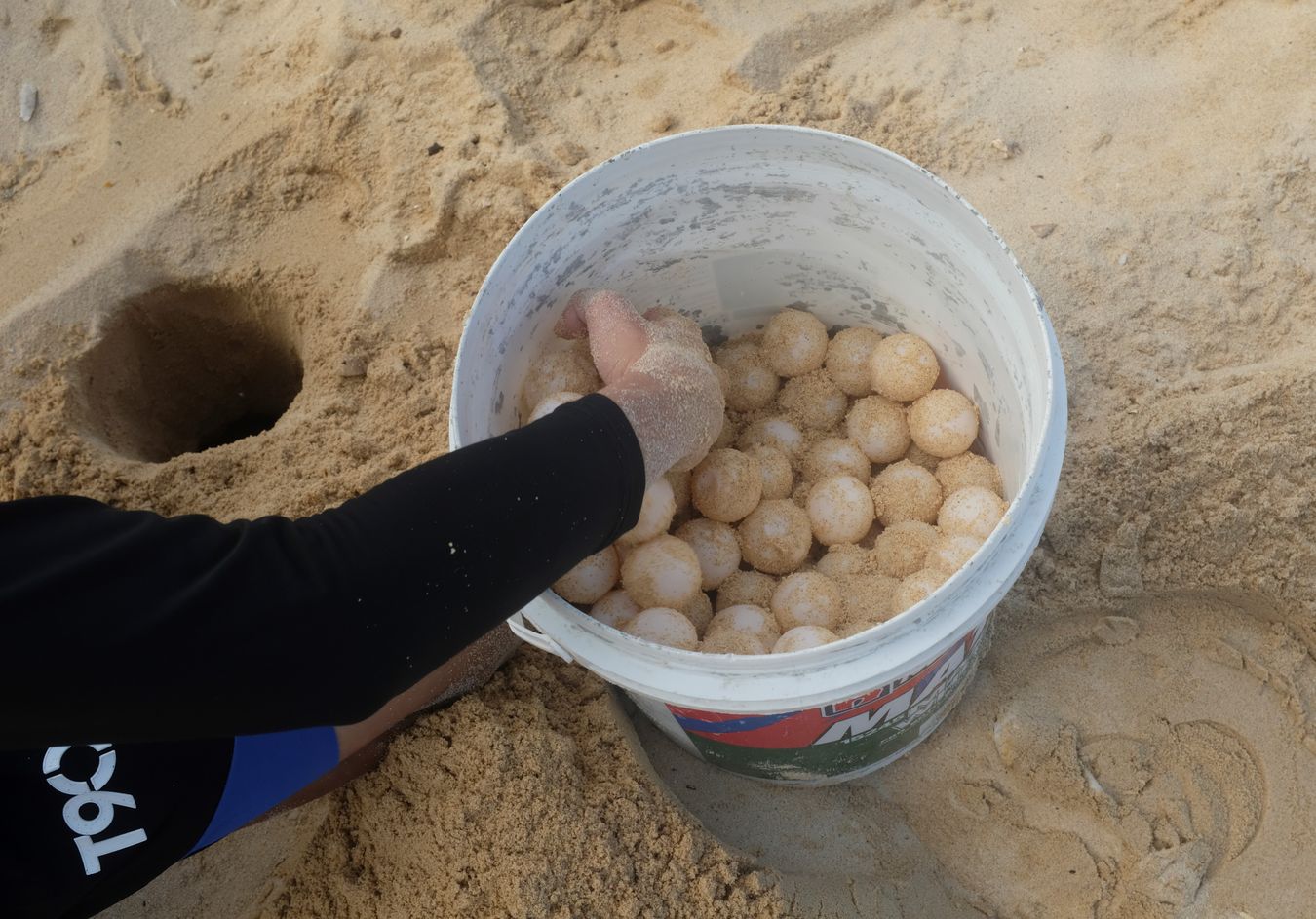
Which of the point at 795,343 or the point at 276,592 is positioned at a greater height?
the point at 276,592

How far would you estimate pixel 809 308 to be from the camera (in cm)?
182

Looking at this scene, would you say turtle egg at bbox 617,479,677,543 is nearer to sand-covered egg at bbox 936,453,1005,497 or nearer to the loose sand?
the loose sand

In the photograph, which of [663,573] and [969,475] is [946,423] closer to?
[969,475]

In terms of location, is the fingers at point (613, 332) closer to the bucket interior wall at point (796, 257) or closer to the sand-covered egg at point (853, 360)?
the bucket interior wall at point (796, 257)

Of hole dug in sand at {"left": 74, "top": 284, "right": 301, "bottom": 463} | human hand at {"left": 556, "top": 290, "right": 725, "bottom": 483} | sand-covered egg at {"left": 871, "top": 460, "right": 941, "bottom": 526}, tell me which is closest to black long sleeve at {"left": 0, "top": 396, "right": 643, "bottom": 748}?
human hand at {"left": 556, "top": 290, "right": 725, "bottom": 483}

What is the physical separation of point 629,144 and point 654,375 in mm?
1051

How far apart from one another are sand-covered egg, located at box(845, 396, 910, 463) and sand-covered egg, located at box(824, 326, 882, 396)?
0.04 metres

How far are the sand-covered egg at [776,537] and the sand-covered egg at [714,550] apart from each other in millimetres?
26

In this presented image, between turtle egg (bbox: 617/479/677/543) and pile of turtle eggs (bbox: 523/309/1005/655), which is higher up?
turtle egg (bbox: 617/479/677/543)

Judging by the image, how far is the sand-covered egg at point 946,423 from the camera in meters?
1.58

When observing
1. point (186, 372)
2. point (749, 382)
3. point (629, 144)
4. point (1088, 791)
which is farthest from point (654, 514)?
point (186, 372)

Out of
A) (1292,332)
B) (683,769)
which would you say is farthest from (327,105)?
(1292,332)

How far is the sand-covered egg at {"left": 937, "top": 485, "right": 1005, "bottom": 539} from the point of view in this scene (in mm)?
1427

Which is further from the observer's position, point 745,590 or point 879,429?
point 879,429
